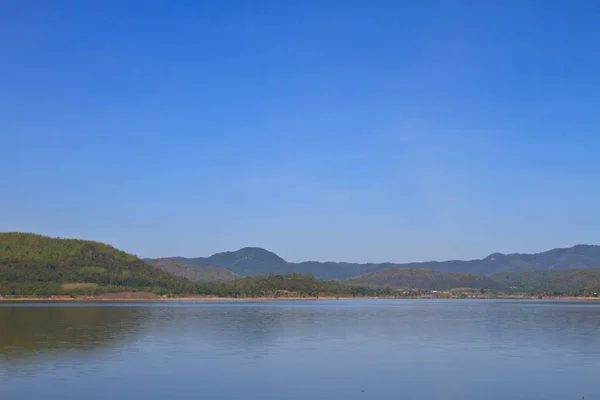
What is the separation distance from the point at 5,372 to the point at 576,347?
56.1 metres

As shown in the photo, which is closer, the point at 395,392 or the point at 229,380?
the point at 395,392

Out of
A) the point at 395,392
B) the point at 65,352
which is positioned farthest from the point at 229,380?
the point at 65,352

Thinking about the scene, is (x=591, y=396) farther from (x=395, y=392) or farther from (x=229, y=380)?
(x=229, y=380)

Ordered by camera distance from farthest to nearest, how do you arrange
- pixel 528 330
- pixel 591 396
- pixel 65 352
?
1. pixel 528 330
2. pixel 65 352
3. pixel 591 396

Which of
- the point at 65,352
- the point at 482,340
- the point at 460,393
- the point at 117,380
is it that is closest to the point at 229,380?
the point at 117,380

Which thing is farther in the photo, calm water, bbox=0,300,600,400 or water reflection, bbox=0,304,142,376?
water reflection, bbox=0,304,142,376

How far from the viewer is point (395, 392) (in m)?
42.3

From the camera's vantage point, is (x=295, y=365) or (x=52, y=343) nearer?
(x=295, y=365)

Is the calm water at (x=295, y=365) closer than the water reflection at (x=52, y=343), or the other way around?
the calm water at (x=295, y=365)

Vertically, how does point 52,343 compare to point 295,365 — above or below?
above

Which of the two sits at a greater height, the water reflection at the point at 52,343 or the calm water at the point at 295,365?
the water reflection at the point at 52,343

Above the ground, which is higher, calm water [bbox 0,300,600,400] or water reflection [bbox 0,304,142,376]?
water reflection [bbox 0,304,142,376]

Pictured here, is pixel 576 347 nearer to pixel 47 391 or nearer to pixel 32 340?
pixel 47 391

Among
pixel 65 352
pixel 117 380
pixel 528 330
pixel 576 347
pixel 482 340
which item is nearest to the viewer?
pixel 117 380
